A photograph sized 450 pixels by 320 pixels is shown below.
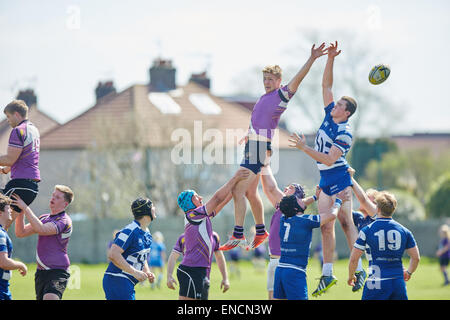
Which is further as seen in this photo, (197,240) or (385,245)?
(197,240)

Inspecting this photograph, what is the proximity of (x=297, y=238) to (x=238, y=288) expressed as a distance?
15600 millimetres

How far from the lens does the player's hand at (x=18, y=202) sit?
10703 millimetres

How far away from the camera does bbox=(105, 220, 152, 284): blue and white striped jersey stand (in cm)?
1027

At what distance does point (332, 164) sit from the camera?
11031mm

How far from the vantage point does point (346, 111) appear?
11.1 metres

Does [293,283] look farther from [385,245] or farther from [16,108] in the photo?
[16,108]

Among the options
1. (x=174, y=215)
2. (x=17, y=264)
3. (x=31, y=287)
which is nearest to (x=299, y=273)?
(x=17, y=264)

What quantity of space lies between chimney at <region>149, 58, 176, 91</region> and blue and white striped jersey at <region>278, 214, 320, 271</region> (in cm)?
3827

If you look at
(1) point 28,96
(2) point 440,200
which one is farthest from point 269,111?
(2) point 440,200

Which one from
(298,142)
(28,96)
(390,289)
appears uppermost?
(28,96)

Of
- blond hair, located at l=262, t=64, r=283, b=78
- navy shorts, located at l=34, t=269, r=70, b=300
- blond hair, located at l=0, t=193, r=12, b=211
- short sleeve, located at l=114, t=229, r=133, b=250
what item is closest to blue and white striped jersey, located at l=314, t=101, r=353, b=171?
blond hair, located at l=262, t=64, r=283, b=78

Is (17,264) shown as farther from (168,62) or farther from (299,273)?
(168,62)

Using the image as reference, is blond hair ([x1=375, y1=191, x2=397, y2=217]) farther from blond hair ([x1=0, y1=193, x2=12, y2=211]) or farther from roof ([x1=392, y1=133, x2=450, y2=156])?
roof ([x1=392, y1=133, x2=450, y2=156])

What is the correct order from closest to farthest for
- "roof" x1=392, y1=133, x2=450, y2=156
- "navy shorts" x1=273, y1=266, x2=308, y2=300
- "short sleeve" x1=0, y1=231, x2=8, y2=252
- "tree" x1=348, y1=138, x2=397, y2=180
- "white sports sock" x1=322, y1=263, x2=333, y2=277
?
"short sleeve" x1=0, y1=231, x2=8, y2=252 < "navy shorts" x1=273, y1=266, x2=308, y2=300 < "white sports sock" x1=322, y1=263, x2=333, y2=277 < "tree" x1=348, y1=138, x2=397, y2=180 < "roof" x1=392, y1=133, x2=450, y2=156
